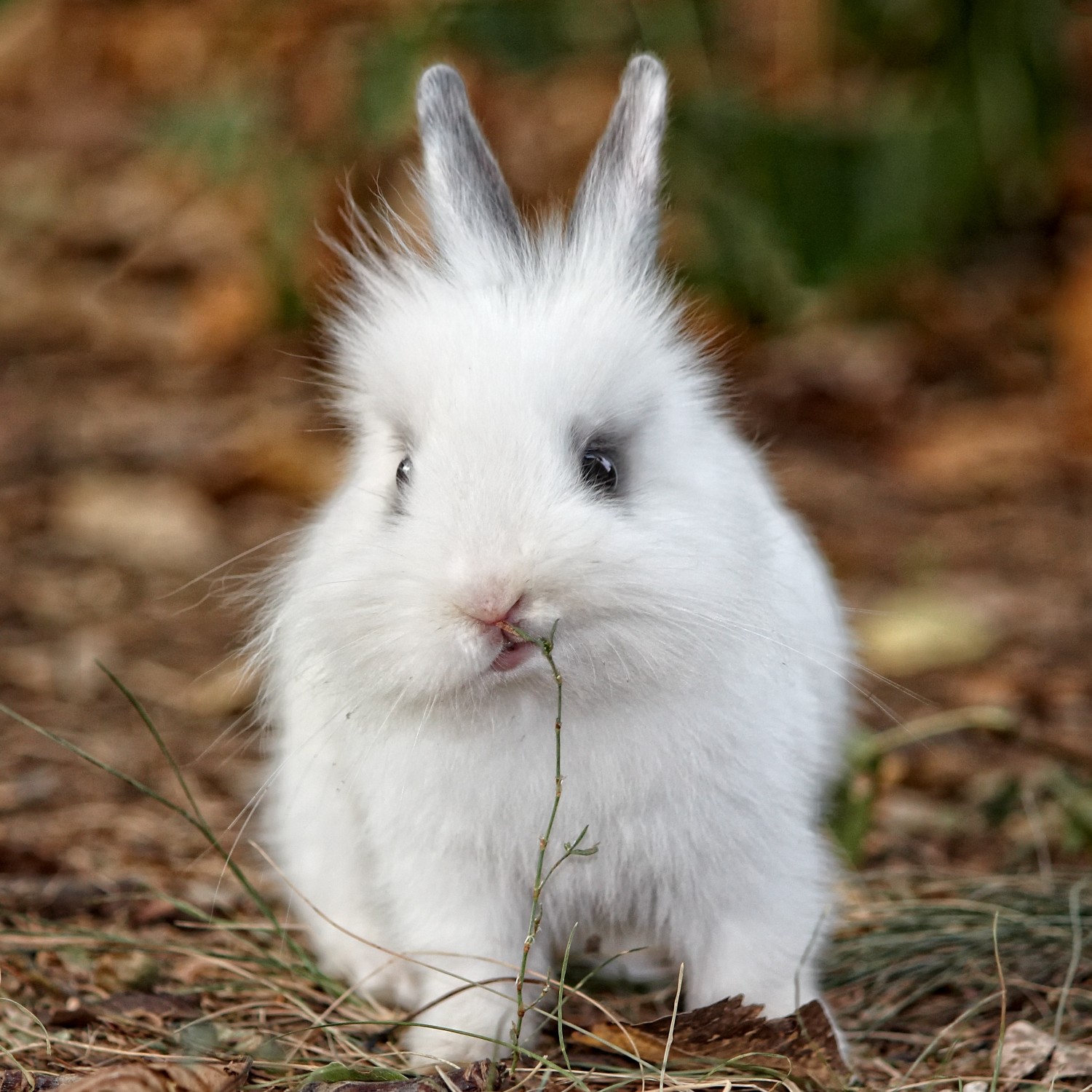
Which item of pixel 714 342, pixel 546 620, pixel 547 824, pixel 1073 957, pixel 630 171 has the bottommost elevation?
pixel 1073 957

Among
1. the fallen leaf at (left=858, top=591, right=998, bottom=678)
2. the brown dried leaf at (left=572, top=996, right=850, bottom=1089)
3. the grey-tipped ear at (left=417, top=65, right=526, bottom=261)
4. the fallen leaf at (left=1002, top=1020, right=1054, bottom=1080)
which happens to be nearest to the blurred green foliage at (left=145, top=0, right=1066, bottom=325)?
the fallen leaf at (left=858, top=591, right=998, bottom=678)

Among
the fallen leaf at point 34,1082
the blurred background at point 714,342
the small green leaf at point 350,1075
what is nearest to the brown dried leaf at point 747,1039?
the small green leaf at point 350,1075

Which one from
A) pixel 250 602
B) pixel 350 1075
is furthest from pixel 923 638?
pixel 350 1075

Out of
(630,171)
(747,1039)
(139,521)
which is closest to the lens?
(747,1039)

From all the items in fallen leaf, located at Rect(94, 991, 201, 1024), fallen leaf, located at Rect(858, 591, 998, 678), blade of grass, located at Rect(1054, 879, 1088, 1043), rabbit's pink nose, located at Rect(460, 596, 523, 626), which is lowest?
fallen leaf, located at Rect(858, 591, 998, 678)

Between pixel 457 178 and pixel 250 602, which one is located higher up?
pixel 457 178

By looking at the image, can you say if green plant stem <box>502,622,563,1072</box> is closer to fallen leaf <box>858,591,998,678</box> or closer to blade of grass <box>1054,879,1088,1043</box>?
blade of grass <box>1054,879,1088,1043</box>

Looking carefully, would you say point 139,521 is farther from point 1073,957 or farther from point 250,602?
point 1073,957

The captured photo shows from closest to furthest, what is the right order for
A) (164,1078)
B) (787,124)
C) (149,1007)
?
(164,1078)
(149,1007)
(787,124)

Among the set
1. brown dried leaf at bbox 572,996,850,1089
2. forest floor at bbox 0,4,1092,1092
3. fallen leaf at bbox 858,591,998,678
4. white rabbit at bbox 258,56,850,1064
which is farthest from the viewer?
fallen leaf at bbox 858,591,998,678
